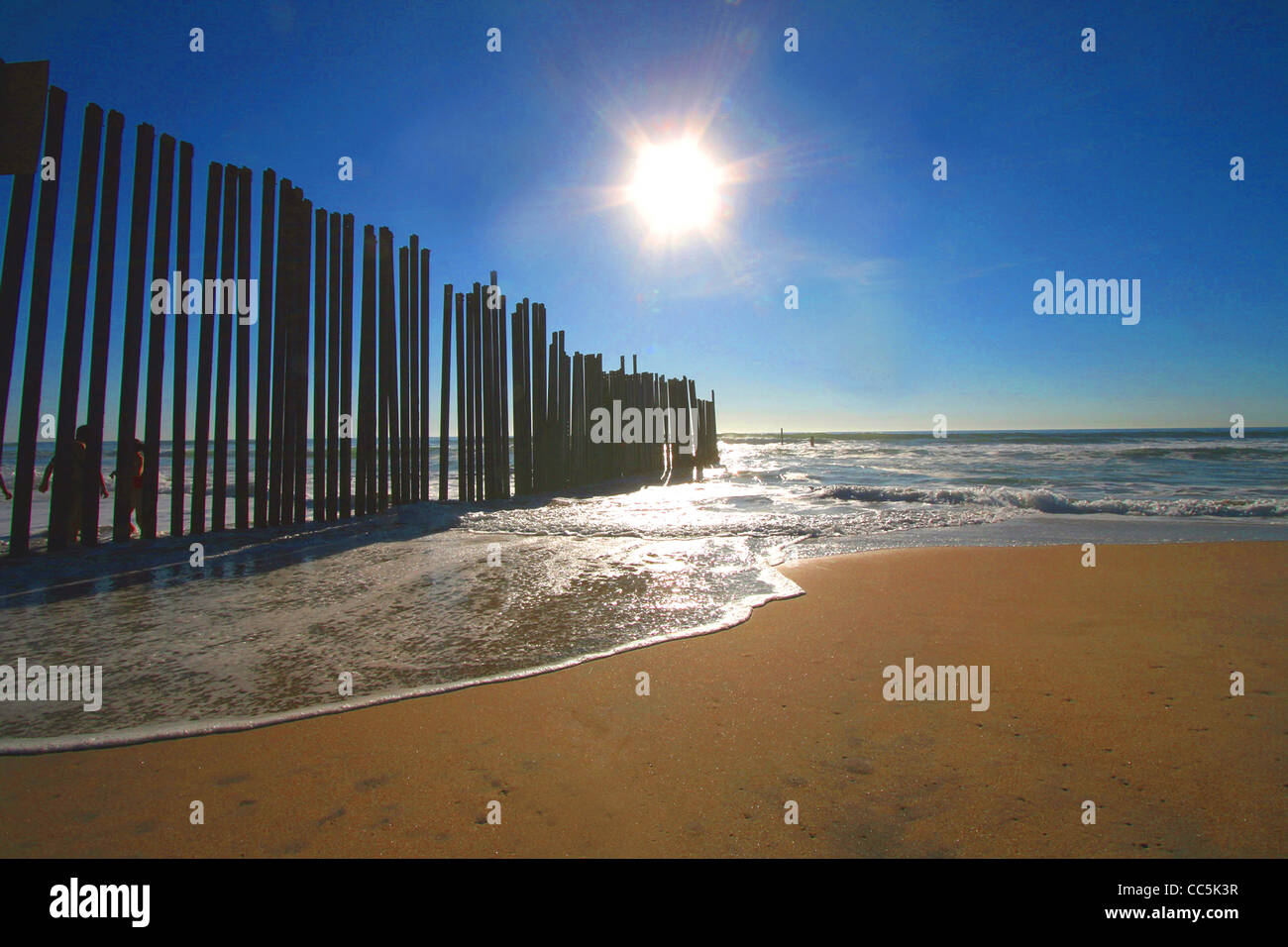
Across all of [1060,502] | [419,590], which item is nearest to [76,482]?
[419,590]

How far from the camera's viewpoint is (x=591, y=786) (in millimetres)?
2244

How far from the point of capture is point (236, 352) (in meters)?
7.63

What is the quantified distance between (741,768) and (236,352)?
784 cm

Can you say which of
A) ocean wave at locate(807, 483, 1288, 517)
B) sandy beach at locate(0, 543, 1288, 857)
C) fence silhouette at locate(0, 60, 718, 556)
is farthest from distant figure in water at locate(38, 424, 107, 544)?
ocean wave at locate(807, 483, 1288, 517)

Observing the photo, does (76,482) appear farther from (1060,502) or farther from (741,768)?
(1060,502)

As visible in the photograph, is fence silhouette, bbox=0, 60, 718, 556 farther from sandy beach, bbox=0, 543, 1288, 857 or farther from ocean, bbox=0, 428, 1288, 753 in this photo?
sandy beach, bbox=0, 543, 1288, 857

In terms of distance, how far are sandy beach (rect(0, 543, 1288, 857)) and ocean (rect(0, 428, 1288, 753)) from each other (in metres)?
0.35

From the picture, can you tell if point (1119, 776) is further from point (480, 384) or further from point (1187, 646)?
point (480, 384)

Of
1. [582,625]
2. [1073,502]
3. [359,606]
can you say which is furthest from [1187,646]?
[1073,502]

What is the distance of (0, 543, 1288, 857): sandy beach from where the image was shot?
195 cm

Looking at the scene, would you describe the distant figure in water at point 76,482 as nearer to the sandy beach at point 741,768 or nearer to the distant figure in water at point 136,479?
the distant figure in water at point 136,479

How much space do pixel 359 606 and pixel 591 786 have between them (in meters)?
3.00

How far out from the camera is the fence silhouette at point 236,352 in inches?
249

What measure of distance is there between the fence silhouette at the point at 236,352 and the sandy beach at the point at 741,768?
5429 mm
